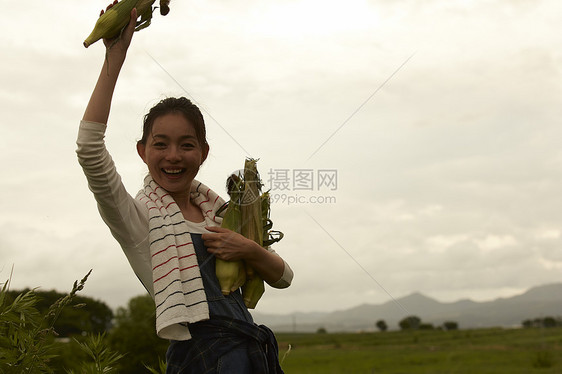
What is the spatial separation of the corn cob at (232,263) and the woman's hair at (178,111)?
0.95 feet

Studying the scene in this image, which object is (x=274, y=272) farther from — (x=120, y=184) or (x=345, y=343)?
(x=345, y=343)

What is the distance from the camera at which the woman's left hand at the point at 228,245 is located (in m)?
2.87

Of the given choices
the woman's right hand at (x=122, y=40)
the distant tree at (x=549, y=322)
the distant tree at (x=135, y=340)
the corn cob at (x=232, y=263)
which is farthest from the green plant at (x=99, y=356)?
the distant tree at (x=549, y=322)

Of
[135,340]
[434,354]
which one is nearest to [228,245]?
[135,340]

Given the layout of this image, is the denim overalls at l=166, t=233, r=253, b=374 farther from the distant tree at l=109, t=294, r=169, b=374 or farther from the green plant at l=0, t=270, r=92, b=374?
the distant tree at l=109, t=294, r=169, b=374

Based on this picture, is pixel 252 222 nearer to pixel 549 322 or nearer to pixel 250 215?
pixel 250 215

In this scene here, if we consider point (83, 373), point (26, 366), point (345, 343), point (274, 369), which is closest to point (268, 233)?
point (274, 369)

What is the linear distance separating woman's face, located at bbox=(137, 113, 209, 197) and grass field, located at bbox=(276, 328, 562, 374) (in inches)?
1980

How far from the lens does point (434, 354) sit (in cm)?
7794

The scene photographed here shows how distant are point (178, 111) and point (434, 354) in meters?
80.8

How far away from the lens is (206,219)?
10.3 ft

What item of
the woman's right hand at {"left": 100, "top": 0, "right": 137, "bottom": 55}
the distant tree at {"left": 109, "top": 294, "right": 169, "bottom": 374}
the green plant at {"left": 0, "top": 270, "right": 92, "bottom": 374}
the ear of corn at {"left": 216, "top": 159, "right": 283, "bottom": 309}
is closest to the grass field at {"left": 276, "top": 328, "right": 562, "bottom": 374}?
the distant tree at {"left": 109, "top": 294, "right": 169, "bottom": 374}

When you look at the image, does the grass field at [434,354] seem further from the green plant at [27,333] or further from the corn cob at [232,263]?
the green plant at [27,333]

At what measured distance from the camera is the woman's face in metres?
2.96
